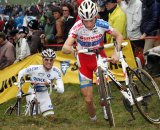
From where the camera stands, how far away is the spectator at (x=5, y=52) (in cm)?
1411

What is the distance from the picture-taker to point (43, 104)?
10.8m

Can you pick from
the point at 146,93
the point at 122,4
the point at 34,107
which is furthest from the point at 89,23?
the point at 122,4

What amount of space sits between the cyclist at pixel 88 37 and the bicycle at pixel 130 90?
0.96 feet

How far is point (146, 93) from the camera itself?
28.1ft

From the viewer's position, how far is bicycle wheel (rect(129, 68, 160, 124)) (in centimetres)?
830

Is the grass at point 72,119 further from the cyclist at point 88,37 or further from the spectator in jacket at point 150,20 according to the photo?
the spectator in jacket at point 150,20

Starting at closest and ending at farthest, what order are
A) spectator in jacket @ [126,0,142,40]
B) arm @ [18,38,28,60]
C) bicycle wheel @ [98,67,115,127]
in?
bicycle wheel @ [98,67,115,127], spectator in jacket @ [126,0,142,40], arm @ [18,38,28,60]

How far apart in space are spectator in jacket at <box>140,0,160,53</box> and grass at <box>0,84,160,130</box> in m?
1.59

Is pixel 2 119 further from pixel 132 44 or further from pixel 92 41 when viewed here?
pixel 132 44

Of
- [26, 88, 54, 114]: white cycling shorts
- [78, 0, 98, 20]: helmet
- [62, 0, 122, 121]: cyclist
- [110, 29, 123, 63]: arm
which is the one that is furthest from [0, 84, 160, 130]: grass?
[78, 0, 98, 20]: helmet

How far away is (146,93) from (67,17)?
18.3 ft

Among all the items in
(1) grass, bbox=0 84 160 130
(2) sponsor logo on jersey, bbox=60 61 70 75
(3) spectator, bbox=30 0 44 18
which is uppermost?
(3) spectator, bbox=30 0 44 18

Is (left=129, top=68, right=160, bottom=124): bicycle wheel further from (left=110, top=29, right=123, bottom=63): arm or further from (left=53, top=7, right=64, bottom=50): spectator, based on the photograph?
(left=53, top=7, right=64, bottom=50): spectator

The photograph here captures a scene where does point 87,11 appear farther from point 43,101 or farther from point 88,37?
point 43,101
